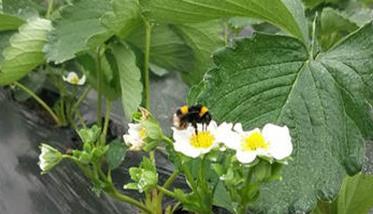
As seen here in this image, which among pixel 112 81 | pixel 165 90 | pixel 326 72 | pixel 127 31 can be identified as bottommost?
pixel 165 90

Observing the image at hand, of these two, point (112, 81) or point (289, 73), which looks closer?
point (289, 73)

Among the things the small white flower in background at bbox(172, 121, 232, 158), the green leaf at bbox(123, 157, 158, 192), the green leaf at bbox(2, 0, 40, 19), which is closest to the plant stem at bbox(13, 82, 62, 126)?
the green leaf at bbox(2, 0, 40, 19)

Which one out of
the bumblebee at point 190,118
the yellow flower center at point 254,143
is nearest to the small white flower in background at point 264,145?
the yellow flower center at point 254,143

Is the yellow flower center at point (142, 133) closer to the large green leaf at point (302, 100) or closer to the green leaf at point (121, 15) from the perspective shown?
the large green leaf at point (302, 100)

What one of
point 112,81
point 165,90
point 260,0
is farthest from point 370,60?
point 165,90

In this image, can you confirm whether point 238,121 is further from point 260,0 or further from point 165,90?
point 165,90

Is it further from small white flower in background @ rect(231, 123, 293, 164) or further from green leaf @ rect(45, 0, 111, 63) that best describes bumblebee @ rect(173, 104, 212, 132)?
green leaf @ rect(45, 0, 111, 63)
